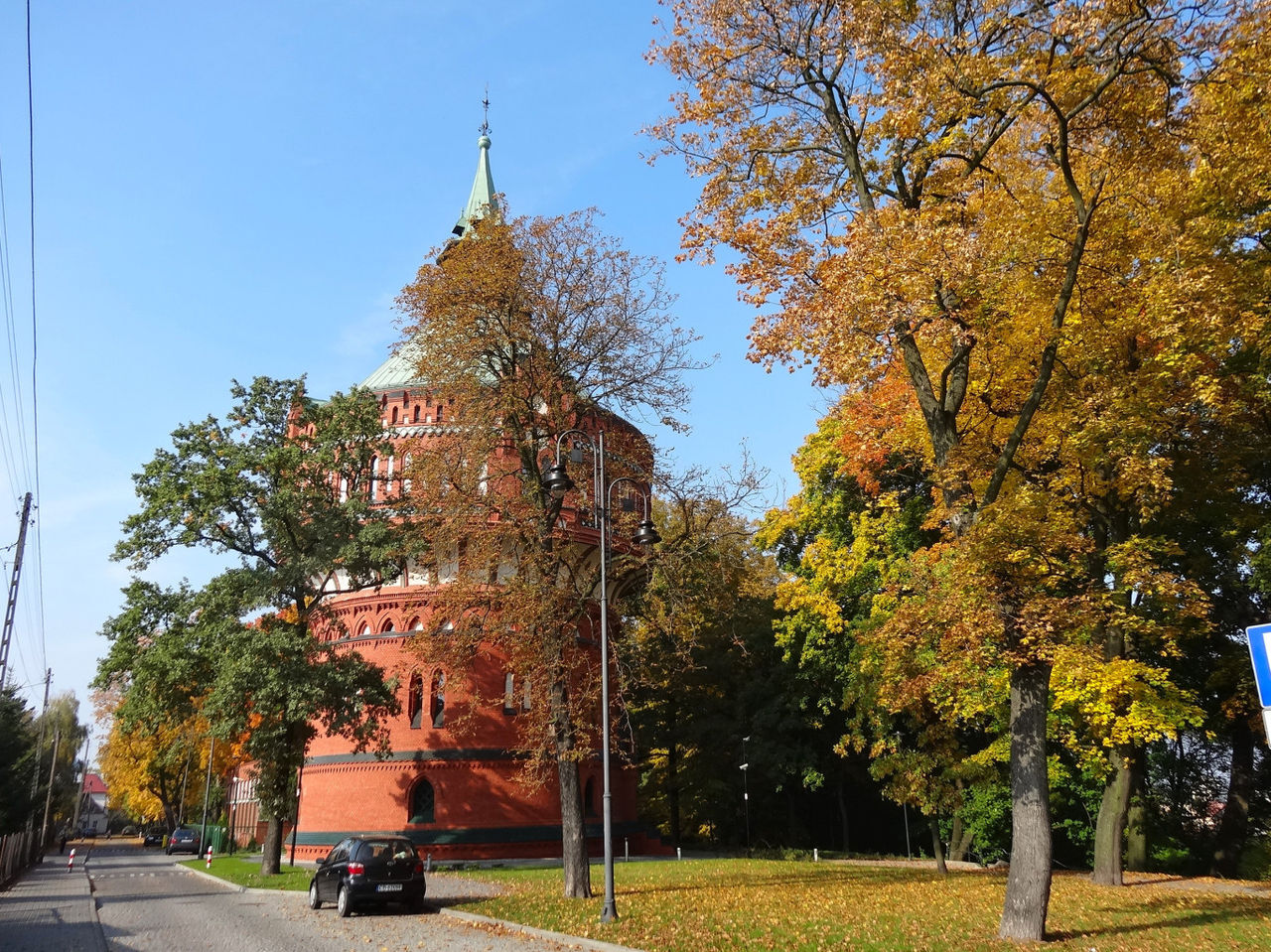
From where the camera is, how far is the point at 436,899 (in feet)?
60.4

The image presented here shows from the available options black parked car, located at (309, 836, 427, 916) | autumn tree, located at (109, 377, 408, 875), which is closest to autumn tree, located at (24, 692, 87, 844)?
autumn tree, located at (109, 377, 408, 875)

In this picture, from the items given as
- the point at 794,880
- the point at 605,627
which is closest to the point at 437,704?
the point at 794,880

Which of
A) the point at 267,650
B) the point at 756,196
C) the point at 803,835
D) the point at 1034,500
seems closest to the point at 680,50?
the point at 756,196

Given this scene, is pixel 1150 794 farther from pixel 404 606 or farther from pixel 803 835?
pixel 404 606

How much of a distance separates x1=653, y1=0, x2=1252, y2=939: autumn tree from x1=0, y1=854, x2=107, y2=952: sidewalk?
13.3 meters

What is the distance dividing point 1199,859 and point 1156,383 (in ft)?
60.6

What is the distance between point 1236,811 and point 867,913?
14.2 m

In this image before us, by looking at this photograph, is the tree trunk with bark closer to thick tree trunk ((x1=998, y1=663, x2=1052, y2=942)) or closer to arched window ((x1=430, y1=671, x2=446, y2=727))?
arched window ((x1=430, y1=671, x2=446, y2=727))

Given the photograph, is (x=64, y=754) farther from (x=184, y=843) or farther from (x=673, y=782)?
(x=673, y=782)

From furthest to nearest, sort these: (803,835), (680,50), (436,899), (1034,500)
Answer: (803,835), (436,899), (680,50), (1034,500)

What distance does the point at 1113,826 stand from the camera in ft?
59.3

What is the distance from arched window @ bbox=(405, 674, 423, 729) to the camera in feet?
102

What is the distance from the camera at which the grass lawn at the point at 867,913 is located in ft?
36.9

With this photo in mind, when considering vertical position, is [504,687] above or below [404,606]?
below
